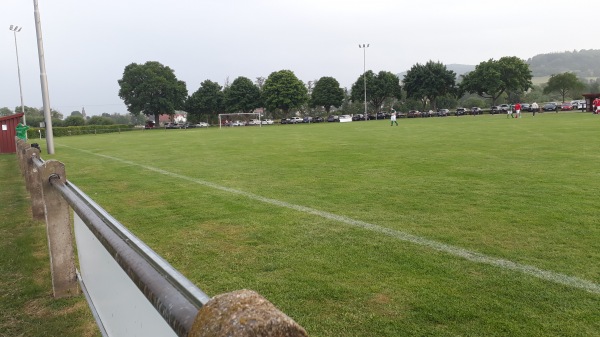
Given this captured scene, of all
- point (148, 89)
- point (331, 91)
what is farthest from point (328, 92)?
point (148, 89)

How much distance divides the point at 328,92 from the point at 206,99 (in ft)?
85.0

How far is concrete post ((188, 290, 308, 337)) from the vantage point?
859 mm

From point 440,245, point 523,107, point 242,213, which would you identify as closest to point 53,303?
point 242,213

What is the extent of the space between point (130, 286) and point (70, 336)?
1.87 meters

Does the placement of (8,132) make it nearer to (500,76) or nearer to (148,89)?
(148,89)

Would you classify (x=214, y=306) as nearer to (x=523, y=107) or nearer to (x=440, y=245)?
(x=440, y=245)

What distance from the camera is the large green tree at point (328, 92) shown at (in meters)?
93.2

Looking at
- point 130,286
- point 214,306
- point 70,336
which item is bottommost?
point 70,336

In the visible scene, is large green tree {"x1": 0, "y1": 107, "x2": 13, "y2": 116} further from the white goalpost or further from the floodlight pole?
the floodlight pole

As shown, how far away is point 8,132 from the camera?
24703 mm

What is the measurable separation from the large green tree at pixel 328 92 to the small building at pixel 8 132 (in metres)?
72.5

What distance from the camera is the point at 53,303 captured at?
12.6 ft

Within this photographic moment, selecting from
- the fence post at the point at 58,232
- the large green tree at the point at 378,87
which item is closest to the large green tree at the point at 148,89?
the large green tree at the point at 378,87

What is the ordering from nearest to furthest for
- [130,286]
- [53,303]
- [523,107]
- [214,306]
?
[214,306] → [130,286] → [53,303] → [523,107]
